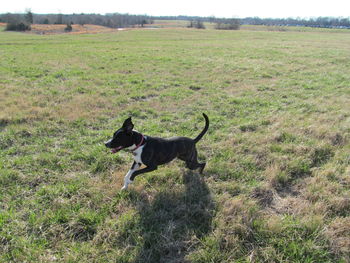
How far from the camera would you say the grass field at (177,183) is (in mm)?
3018

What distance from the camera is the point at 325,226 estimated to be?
3.23m

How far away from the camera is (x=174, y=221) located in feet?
11.2

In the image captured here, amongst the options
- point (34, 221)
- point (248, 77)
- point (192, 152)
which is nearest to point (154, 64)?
point (248, 77)

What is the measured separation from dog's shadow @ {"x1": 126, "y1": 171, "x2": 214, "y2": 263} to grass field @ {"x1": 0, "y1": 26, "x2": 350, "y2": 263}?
0.02 m

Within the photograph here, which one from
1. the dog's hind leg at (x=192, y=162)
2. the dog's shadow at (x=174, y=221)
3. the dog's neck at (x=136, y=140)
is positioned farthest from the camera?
the dog's hind leg at (x=192, y=162)

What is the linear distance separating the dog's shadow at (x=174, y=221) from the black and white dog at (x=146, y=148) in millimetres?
459

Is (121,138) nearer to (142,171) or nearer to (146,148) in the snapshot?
(146,148)

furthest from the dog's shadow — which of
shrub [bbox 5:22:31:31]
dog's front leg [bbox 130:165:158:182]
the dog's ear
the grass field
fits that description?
shrub [bbox 5:22:31:31]

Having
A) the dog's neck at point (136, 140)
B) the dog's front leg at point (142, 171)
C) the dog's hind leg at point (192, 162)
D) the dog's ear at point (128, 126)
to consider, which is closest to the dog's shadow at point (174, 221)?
the dog's hind leg at point (192, 162)

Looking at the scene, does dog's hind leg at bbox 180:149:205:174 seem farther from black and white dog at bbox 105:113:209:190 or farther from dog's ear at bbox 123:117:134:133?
dog's ear at bbox 123:117:134:133

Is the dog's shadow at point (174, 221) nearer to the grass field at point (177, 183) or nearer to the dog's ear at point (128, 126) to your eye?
the grass field at point (177, 183)

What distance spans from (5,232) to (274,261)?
3283mm

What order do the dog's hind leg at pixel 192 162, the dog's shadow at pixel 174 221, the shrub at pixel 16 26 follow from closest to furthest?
the dog's shadow at pixel 174 221
the dog's hind leg at pixel 192 162
the shrub at pixel 16 26

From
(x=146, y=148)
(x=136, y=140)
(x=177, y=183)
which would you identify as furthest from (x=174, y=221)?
(x=136, y=140)
